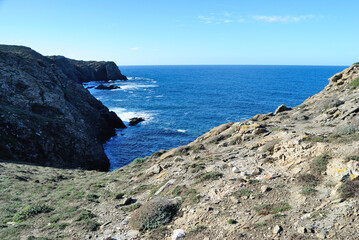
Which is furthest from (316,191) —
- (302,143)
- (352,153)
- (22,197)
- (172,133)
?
(172,133)

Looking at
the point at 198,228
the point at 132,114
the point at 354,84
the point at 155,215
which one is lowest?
the point at 132,114

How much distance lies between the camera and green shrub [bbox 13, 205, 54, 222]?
13792 millimetres

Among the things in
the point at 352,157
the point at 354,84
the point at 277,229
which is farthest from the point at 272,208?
the point at 354,84

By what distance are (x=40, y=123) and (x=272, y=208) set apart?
1348 inches

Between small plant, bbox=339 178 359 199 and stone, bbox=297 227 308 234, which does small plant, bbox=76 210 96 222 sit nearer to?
stone, bbox=297 227 308 234

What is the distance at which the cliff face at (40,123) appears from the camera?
99.7 feet

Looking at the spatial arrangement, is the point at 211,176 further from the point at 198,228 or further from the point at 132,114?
the point at 132,114

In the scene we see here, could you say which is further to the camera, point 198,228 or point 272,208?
point 272,208

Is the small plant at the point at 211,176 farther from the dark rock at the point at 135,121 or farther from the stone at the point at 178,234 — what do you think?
the dark rock at the point at 135,121

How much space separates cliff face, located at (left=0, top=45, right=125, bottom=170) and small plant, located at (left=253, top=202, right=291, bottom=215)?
2957 cm

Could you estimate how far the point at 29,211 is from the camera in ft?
47.6

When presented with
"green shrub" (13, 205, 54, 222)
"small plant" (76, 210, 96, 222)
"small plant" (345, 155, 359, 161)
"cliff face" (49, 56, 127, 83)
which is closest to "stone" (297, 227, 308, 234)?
"small plant" (345, 155, 359, 161)

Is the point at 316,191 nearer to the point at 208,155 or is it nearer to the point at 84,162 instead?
the point at 208,155

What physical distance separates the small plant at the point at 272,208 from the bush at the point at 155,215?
412cm
